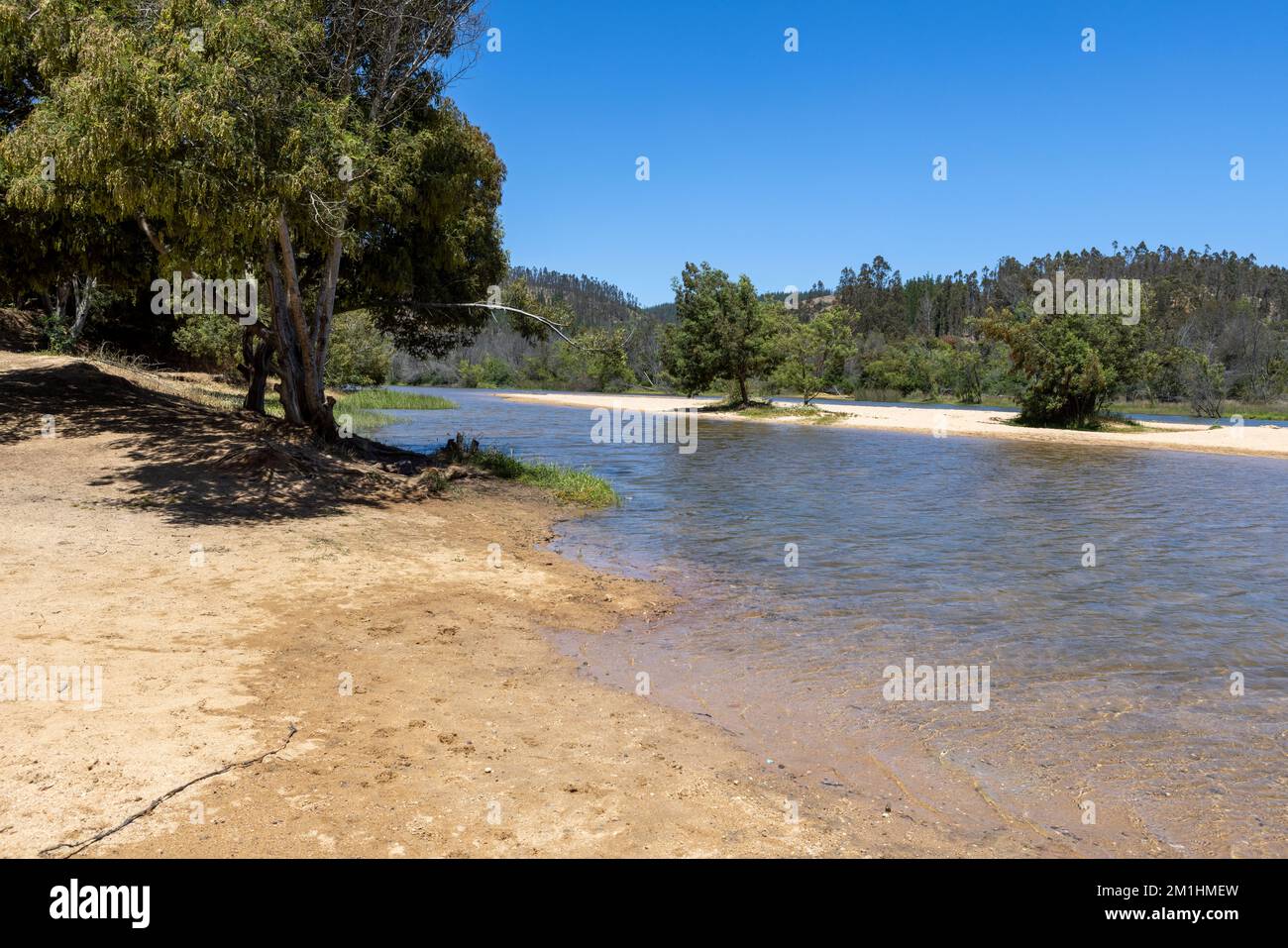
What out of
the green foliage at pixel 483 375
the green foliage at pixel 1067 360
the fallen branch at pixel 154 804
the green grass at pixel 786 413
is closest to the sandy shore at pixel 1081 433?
the green grass at pixel 786 413

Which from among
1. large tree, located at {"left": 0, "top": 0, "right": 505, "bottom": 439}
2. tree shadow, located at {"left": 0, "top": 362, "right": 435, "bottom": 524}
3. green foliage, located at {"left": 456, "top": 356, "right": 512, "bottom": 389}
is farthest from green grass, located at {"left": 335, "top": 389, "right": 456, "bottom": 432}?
green foliage, located at {"left": 456, "top": 356, "right": 512, "bottom": 389}

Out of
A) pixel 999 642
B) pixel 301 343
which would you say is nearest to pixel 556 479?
pixel 301 343

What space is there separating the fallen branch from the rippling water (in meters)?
3.21

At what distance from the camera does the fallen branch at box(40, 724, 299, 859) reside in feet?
12.4

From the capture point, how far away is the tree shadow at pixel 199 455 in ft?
39.3

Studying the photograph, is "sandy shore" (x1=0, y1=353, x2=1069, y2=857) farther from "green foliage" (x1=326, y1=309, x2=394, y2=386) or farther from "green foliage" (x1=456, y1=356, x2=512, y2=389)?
"green foliage" (x1=456, y1=356, x2=512, y2=389)

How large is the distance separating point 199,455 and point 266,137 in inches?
225

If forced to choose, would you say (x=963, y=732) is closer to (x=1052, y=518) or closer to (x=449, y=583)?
(x=449, y=583)

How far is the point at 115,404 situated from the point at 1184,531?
22.0 meters

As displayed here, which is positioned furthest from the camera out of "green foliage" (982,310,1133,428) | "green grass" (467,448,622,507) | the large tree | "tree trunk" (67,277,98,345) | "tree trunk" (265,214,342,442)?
"green foliage" (982,310,1133,428)

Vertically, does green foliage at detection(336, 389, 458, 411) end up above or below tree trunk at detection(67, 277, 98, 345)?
below

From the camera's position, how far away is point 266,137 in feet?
36.2

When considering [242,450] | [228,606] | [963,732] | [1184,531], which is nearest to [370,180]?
[242,450]
